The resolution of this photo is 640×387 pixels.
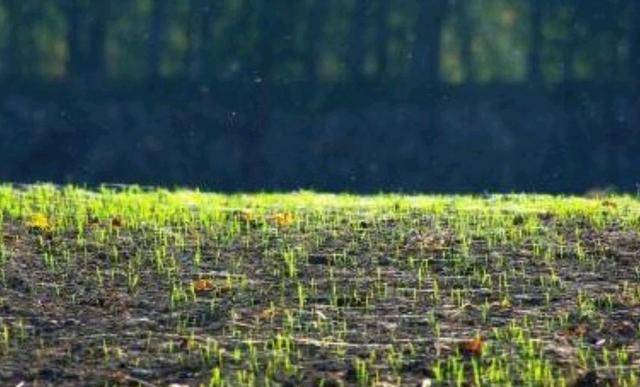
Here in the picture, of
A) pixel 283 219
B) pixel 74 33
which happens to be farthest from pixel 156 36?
pixel 283 219

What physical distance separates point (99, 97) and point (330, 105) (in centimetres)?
203

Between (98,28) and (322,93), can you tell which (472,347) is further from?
(98,28)

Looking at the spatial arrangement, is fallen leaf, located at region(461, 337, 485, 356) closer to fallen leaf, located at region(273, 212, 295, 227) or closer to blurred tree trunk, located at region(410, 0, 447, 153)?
fallen leaf, located at region(273, 212, 295, 227)

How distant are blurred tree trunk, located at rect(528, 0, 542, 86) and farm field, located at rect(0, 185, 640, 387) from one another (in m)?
6.27

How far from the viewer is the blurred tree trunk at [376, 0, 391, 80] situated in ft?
54.9

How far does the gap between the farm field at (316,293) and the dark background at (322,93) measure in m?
5.86

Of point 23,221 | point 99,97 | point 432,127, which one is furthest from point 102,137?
point 23,221

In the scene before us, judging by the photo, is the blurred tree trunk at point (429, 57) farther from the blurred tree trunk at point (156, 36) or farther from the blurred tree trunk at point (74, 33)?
the blurred tree trunk at point (74, 33)

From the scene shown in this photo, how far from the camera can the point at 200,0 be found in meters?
16.9

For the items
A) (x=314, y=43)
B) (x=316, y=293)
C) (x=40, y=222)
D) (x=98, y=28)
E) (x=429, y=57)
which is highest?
(x=98, y=28)

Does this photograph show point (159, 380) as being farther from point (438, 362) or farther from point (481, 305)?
point (481, 305)

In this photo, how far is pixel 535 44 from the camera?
16.8m

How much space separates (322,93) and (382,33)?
768 mm

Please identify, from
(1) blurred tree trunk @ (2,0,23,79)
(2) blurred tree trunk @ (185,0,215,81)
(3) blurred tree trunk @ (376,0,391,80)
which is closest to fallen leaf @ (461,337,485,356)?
(3) blurred tree trunk @ (376,0,391,80)
